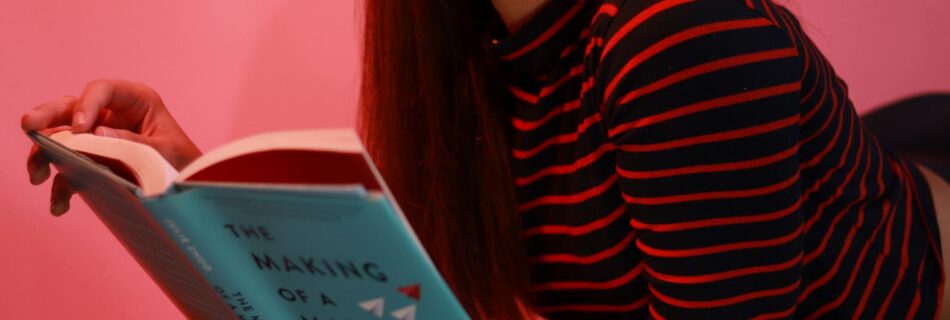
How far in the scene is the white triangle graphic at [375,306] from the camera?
0.40 metres

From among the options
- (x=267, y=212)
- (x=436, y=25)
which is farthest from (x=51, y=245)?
(x=267, y=212)

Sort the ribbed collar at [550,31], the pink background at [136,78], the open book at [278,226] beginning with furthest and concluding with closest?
the pink background at [136,78] < the ribbed collar at [550,31] < the open book at [278,226]

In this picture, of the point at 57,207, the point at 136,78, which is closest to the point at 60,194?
the point at 57,207

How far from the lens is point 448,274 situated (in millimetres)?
717

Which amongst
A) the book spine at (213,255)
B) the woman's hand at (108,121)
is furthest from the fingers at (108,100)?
the book spine at (213,255)

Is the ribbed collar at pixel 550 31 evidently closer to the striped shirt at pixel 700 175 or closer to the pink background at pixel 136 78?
the striped shirt at pixel 700 175

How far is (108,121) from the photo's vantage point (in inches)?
25.1

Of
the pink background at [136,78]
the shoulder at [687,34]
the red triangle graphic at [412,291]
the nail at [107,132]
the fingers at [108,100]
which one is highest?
the shoulder at [687,34]

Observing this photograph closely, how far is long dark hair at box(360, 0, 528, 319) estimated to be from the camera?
0.67 meters

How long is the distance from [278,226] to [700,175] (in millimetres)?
259

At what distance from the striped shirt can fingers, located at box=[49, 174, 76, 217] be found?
0.31 metres

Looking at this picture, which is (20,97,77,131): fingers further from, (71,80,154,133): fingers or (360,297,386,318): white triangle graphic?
(360,297,386,318): white triangle graphic

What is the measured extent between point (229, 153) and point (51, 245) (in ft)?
1.69

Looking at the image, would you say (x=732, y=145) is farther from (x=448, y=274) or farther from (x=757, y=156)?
(x=448, y=274)
